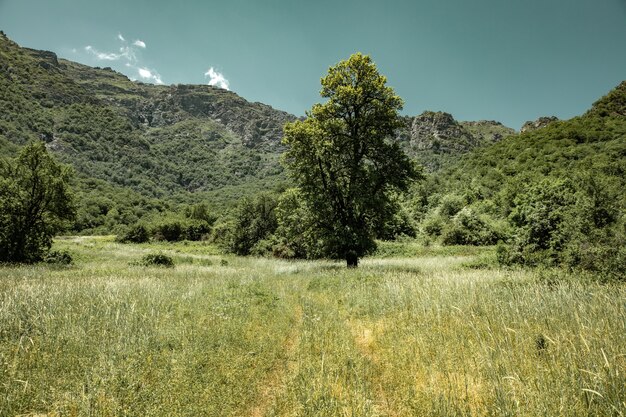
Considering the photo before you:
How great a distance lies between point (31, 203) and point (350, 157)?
1110 inches

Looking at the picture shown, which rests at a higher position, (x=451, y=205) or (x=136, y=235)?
(x=451, y=205)

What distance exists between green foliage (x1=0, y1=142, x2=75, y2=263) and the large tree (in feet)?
74.3

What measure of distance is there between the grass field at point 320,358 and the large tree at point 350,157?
1020 centimetres

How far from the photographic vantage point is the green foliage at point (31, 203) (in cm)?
2591

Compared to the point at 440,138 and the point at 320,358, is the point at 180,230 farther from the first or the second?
the point at 440,138

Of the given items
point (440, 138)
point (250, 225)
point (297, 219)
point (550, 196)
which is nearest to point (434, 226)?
point (550, 196)

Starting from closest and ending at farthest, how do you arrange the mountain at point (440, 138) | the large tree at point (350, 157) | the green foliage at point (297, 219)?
the large tree at point (350, 157) → the green foliage at point (297, 219) → the mountain at point (440, 138)

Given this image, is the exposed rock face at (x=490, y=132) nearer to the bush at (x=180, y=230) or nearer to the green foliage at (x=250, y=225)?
the bush at (x=180, y=230)

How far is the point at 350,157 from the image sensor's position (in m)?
20.6

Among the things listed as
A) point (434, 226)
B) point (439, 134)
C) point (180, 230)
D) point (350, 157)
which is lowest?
point (180, 230)

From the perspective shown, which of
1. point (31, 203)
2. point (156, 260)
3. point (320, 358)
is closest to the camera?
point (320, 358)

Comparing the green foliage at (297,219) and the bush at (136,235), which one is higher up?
the green foliage at (297,219)

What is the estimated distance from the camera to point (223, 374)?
17.6 feet

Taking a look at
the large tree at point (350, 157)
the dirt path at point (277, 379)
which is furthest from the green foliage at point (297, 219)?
the dirt path at point (277, 379)
